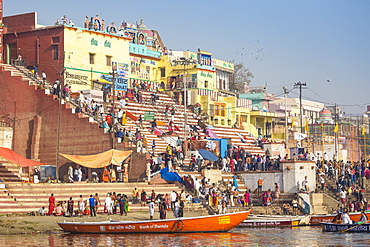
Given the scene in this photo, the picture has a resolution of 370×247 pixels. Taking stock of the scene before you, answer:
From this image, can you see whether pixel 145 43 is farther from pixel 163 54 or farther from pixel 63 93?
pixel 63 93

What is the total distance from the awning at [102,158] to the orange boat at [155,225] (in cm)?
1010

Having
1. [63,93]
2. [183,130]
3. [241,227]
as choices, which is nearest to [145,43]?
[183,130]

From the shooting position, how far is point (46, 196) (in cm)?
3644

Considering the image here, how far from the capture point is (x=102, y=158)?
42.1m

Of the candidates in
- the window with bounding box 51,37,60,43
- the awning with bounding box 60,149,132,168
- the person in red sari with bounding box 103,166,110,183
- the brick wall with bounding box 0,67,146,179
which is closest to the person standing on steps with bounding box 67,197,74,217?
the person in red sari with bounding box 103,166,110,183

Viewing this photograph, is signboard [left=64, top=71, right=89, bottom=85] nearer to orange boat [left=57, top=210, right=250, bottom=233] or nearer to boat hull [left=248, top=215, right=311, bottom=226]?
boat hull [left=248, top=215, right=311, bottom=226]

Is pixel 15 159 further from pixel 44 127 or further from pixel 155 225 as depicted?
pixel 155 225

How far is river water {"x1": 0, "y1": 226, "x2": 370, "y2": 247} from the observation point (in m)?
28.6

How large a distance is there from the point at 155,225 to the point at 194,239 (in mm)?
2328

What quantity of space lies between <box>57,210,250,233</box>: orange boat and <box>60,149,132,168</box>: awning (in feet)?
33.1

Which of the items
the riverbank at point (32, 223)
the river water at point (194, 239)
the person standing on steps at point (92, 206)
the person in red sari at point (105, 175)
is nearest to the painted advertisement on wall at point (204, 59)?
the person in red sari at point (105, 175)

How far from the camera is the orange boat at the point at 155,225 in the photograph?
31312 mm

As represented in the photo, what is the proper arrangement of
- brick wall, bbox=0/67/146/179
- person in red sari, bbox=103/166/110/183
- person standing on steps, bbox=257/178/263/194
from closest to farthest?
1. person in red sari, bbox=103/166/110/183
2. brick wall, bbox=0/67/146/179
3. person standing on steps, bbox=257/178/263/194

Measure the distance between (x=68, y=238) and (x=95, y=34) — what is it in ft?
84.9
